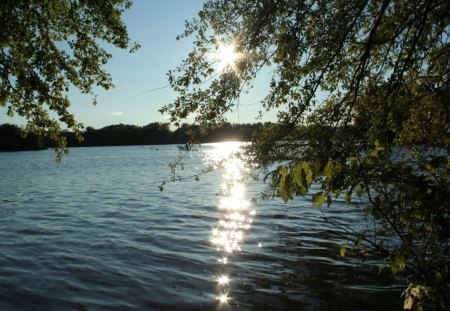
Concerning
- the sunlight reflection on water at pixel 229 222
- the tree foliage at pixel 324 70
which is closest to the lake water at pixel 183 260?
the sunlight reflection on water at pixel 229 222

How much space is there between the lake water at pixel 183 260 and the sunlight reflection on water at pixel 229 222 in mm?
49

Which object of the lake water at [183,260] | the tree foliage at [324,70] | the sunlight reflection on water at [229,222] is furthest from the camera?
the sunlight reflection on water at [229,222]

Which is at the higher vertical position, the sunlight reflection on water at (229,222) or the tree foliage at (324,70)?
the tree foliage at (324,70)

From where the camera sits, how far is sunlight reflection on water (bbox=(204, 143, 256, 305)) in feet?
31.9

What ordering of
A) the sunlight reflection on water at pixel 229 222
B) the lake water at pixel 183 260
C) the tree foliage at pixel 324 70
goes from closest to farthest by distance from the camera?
the tree foliage at pixel 324 70 → the lake water at pixel 183 260 → the sunlight reflection on water at pixel 229 222

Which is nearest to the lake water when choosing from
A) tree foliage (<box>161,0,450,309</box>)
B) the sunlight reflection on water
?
the sunlight reflection on water

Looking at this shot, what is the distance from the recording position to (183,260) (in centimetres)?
1223

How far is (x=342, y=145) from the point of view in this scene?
624 centimetres

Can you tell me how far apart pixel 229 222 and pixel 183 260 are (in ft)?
19.8

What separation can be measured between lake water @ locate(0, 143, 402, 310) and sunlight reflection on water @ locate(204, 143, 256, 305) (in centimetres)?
5

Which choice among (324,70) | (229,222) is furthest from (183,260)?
(324,70)

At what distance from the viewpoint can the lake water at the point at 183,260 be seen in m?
9.30

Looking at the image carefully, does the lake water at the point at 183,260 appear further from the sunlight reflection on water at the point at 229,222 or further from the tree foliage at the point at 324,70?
the tree foliage at the point at 324,70

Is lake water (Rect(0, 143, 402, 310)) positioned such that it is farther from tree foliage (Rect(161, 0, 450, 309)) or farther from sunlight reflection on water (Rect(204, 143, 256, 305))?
tree foliage (Rect(161, 0, 450, 309))
